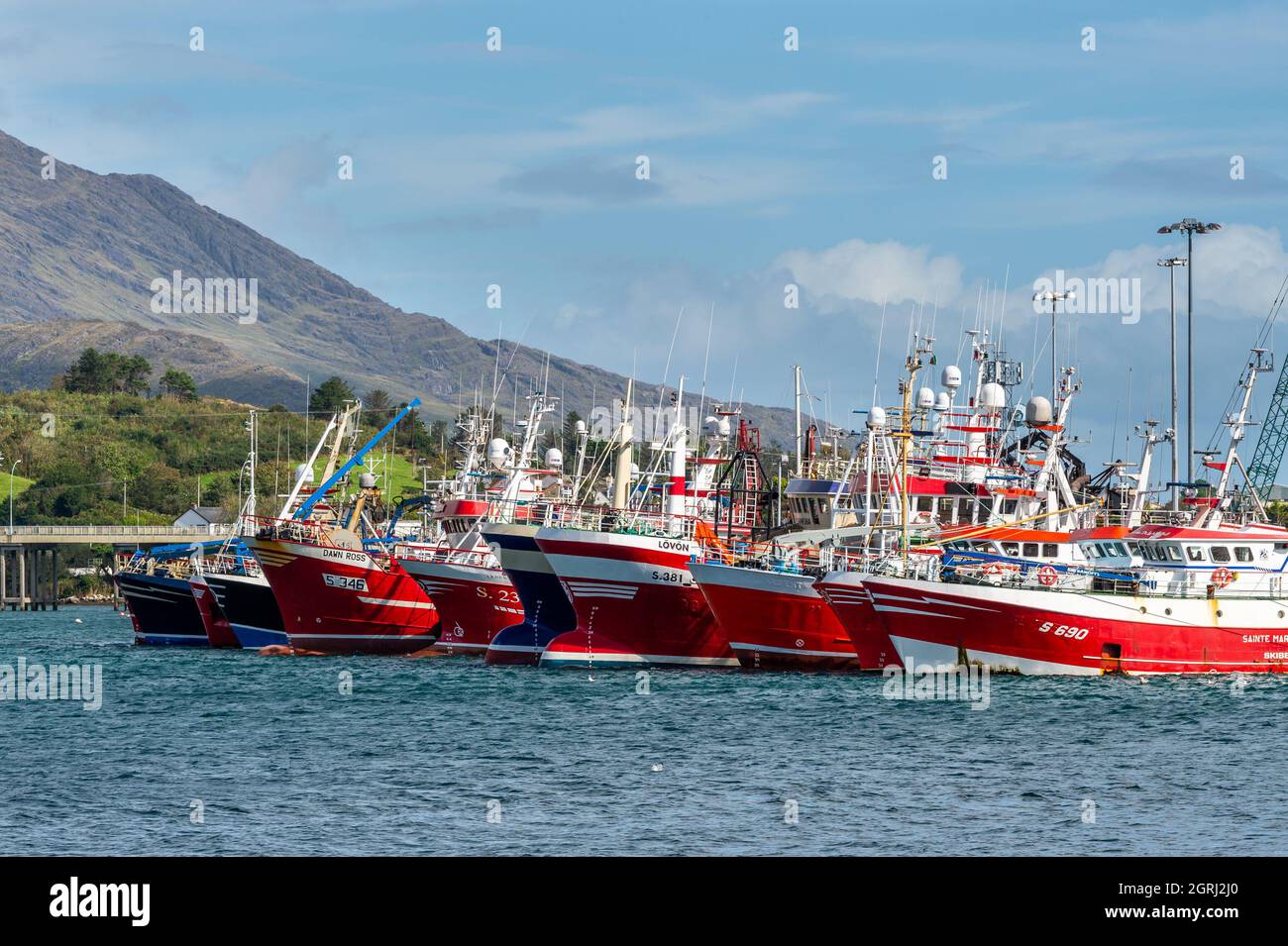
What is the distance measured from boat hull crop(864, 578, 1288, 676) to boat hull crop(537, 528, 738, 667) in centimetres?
1132

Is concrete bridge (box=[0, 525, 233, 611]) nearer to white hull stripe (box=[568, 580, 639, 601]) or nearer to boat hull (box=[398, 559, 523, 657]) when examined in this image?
boat hull (box=[398, 559, 523, 657])

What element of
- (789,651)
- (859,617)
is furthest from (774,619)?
(859,617)

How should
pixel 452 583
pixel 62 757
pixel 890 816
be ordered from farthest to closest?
1. pixel 452 583
2. pixel 62 757
3. pixel 890 816

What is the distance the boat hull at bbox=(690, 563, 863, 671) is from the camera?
61219 mm

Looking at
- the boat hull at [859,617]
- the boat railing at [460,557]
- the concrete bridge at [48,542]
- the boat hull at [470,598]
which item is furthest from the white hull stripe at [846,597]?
the concrete bridge at [48,542]

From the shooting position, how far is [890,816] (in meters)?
32.7

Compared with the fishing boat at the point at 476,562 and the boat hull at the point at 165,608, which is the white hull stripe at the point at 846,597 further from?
→ the boat hull at the point at 165,608

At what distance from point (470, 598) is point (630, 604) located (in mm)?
13149

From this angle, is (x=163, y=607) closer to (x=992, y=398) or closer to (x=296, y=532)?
(x=296, y=532)

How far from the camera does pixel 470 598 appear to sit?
75.9 metres
